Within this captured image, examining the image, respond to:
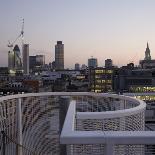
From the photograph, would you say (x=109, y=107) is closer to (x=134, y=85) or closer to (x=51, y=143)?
(x=51, y=143)

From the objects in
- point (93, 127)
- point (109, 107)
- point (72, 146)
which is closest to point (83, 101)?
point (109, 107)

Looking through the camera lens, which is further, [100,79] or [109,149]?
[100,79]

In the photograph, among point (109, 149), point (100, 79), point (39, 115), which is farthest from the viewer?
point (100, 79)

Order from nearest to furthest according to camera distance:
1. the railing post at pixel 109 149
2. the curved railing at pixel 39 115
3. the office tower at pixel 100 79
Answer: the railing post at pixel 109 149 < the curved railing at pixel 39 115 < the office tower at pixel 100 79

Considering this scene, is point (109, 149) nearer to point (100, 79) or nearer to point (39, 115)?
point (39, 115)

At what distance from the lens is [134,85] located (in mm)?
93875

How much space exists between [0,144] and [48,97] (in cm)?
580

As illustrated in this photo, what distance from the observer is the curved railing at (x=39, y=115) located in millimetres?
19272

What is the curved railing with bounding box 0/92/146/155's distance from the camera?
19272 millimetres

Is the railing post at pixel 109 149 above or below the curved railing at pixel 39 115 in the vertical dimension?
above

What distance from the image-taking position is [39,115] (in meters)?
21.6

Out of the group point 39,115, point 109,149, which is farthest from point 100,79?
point 109,149

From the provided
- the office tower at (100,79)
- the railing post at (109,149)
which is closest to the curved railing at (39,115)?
A: the railing post at (109,149)

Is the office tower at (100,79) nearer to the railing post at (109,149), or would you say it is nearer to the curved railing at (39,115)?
the curved railing at (39,115)
